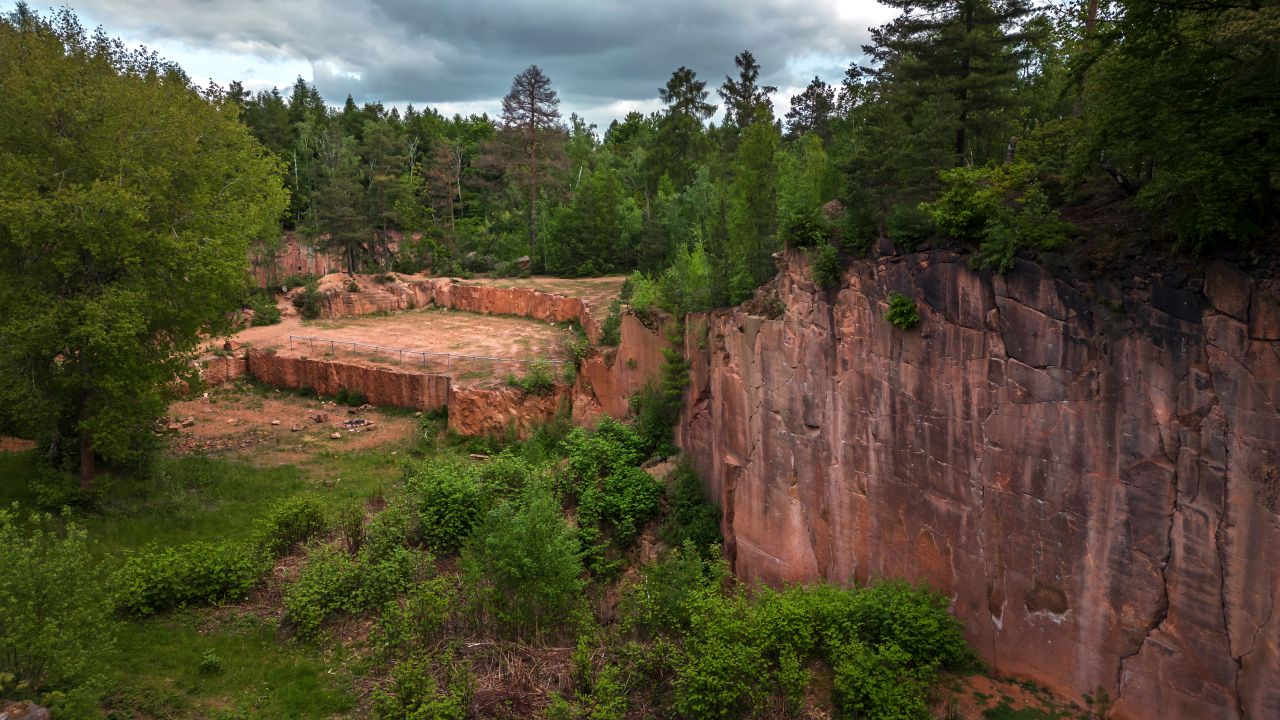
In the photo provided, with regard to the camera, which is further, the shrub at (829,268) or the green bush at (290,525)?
the green bush at (290,525)

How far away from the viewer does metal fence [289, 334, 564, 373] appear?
29.2 m

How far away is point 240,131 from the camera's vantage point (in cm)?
2341

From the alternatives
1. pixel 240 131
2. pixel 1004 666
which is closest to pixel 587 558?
pixel 1004 666

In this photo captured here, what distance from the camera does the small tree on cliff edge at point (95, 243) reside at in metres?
16.9

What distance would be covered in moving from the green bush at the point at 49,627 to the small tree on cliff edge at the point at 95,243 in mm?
7177

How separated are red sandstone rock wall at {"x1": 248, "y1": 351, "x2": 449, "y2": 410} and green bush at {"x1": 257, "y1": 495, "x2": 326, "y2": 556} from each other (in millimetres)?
10449

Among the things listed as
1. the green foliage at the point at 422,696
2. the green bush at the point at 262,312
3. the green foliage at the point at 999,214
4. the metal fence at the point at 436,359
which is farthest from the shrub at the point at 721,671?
the green bush at the point at 262,312

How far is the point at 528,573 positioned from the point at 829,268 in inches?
295

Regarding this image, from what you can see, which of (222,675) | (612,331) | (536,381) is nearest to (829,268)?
(222,675)

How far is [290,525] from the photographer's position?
17.6 metres

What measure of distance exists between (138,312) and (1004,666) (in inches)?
735

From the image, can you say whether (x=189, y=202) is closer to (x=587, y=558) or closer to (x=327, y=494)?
(x=327, y=494)

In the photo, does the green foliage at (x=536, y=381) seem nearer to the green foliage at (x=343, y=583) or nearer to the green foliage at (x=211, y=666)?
the green foliage at (x=343, y=583)

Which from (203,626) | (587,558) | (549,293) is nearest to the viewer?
(203,626)
